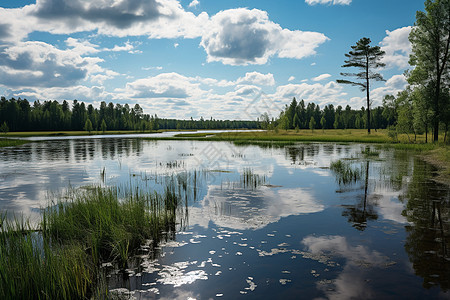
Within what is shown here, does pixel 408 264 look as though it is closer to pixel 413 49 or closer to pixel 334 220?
pixel 334 220

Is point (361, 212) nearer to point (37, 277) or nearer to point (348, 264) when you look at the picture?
point (348, 264)

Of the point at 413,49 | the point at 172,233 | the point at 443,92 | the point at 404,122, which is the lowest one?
the point at 172,233

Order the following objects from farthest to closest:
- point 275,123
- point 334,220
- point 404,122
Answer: point 275,123
point 404,122
point 334,220

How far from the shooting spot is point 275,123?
10481cm

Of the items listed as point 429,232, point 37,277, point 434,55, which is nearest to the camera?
point 37,277

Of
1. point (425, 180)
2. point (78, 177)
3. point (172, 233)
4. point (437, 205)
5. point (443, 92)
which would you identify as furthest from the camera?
point (443, 92)

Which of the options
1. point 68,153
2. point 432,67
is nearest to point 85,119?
point 68,153

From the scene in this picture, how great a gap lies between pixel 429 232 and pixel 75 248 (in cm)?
1127

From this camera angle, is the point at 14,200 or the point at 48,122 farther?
the point at 48,122

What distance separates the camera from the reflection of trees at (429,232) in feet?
23.4

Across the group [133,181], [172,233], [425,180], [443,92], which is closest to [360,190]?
[425,180]

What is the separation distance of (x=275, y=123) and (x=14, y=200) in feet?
314

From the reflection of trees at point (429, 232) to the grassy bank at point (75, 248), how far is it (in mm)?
7779

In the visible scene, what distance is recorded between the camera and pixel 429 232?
9.70 metres
